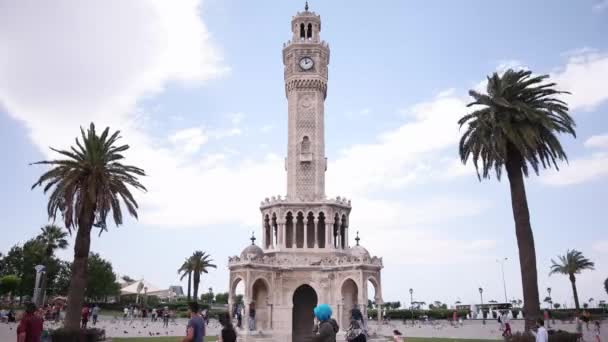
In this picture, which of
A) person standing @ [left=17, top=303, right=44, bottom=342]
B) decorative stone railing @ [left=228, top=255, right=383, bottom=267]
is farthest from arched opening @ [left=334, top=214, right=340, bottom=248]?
person standing @ [left=17, top=303, right=44, bottom=342]

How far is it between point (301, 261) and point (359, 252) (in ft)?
15.8

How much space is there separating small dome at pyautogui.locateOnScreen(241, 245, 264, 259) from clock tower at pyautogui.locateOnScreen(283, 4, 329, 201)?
5.34 m

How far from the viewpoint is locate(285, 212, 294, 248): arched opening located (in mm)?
43688

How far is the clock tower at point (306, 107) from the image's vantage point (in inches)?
1790

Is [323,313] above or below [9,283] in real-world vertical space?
below

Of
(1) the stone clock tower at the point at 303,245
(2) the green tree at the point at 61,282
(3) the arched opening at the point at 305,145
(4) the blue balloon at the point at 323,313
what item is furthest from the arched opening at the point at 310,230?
(2) the green tree at the point at 61,282

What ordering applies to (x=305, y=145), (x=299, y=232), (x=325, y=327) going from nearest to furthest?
(x=325, y=327)
(x=299, y=232)
(x=305, y=145)

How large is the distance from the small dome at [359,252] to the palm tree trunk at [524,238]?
14.8 metres

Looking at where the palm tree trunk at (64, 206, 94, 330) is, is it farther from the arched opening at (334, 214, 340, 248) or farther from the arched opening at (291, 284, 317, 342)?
the arched opening at (334, 214, 340, 248)

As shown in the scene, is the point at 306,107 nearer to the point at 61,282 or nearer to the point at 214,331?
the point at 214,331

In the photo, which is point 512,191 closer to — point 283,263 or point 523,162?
point 523,162

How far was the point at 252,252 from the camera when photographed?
4128 cm

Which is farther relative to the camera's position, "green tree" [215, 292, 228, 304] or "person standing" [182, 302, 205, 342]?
"green tree" [215, 292, 228, 304]

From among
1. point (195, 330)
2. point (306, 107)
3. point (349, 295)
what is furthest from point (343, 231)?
point (195, 330)
